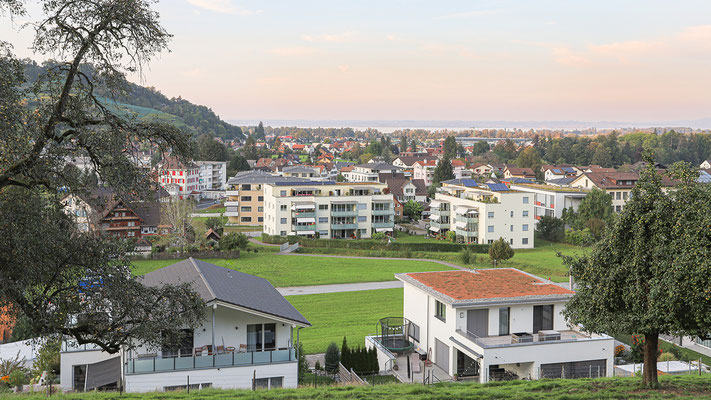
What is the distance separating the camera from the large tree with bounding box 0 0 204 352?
30.6 ft

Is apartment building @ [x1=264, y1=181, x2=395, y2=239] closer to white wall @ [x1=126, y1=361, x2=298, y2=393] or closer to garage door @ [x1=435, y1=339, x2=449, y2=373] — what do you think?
garage door @ [x1=435, y1=339, x2=449, y2=373]

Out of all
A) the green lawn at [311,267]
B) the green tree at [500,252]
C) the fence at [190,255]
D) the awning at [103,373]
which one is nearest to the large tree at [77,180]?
the awning at [103,373]

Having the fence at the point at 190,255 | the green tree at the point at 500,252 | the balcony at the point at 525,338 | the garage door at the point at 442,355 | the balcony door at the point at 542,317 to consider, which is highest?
the balcony door at the point at 542,317

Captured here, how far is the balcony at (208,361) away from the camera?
17.2m

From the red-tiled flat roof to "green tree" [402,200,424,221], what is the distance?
2117 inches

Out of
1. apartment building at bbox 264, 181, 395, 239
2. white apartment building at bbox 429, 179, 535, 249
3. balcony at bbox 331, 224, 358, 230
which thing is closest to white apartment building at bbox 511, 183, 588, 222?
white apartment building at bbox 429, 179, 535, 249

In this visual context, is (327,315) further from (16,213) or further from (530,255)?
(530,255)

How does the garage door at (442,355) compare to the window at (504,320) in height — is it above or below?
below

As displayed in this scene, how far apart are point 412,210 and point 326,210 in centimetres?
1838

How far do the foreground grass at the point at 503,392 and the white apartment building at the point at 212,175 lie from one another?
9711 centimetres

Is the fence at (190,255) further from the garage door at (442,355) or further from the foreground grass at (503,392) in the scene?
the foreground grass at (503,392)

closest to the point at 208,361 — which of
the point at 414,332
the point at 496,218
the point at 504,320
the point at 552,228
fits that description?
the point at 414,332

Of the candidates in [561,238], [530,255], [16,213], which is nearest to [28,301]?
[16,213]

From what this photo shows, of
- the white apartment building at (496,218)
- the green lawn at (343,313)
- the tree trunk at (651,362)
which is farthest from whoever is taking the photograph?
the white apartment building at (496,218)
